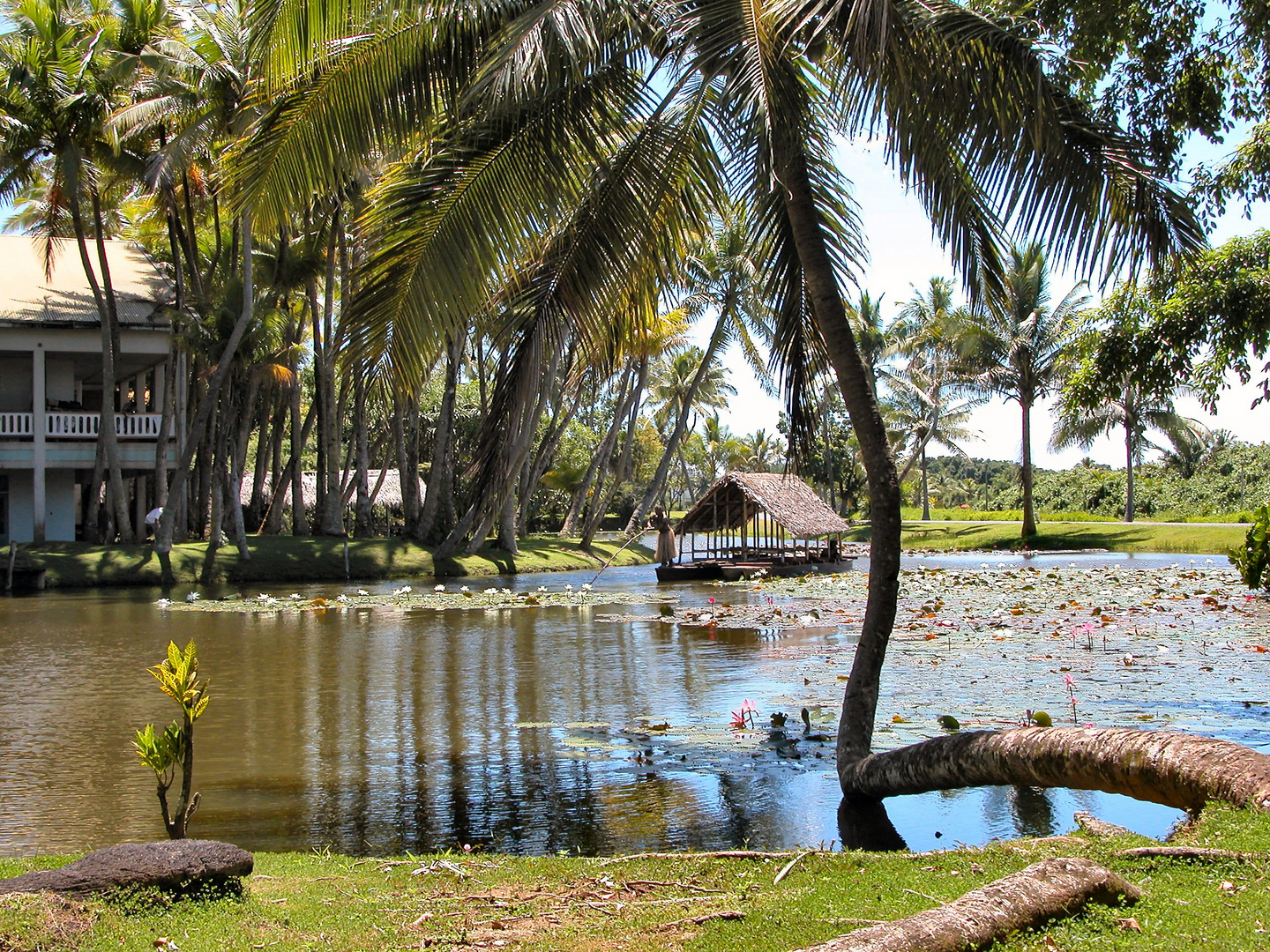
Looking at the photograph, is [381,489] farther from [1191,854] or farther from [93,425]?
[1191,854]

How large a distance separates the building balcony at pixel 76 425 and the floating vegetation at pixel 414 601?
29.0 feet

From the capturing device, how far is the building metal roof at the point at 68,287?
99.6 ft

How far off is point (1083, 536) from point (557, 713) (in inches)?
1400

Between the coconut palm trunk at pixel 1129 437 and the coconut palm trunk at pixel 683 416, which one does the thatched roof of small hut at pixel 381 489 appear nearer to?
the coconut palm trunk at pixel 683 416

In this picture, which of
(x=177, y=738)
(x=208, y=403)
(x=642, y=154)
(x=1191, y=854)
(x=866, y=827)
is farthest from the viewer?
(x=208, y=403)

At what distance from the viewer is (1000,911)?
3.76 meters

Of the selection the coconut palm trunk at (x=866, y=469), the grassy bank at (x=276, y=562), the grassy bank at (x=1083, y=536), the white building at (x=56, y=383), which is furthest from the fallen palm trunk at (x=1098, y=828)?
the grassy bank at (x=1083, y=536)

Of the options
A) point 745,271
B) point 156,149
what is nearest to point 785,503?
point 745,271

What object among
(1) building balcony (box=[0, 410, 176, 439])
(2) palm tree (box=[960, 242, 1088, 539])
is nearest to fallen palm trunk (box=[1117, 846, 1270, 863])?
(1) building balcony (box=[0, 410, 176, 439])

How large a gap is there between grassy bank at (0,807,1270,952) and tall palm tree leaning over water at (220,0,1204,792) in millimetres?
2169

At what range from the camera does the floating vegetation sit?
2164 centimetres

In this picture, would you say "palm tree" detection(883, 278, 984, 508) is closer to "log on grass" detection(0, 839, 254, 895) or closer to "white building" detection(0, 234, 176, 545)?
"white building" detection(0, 234, 176, 545)

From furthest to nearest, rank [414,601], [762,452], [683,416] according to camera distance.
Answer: [762,452], [683,416], [414,601]

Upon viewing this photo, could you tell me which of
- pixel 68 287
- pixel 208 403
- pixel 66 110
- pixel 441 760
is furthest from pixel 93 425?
pixel 441 760
